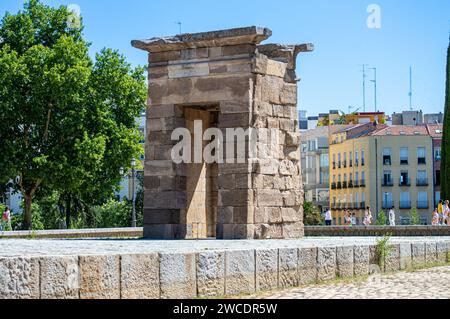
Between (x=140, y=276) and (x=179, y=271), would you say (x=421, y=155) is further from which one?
(x=140, y=276)

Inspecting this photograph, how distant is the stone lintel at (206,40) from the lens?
67.9 ft

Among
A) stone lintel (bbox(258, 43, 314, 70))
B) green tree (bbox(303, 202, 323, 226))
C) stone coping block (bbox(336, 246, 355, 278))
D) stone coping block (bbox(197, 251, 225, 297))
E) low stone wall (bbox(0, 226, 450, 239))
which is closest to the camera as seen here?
stone coping block (bbox(197, 251, 225, 297))

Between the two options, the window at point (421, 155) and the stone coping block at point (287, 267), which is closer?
the stone coping block at point (287, 267)

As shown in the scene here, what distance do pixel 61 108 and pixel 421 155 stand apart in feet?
204

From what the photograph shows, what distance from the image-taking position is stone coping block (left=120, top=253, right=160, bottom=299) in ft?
34.9

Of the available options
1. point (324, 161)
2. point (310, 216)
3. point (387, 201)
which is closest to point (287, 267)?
point (310, 216)

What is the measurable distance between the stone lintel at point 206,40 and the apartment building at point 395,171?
81.6 m

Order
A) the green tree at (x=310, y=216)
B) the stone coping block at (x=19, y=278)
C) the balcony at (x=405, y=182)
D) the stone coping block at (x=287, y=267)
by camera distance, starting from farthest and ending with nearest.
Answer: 1. the balcony at (x=405, y=182)
2. the green tree at (x=310, y=216)
3. the stone coping block at (x=287, y=267)
4. the stone coping block at (x=19, y=278)

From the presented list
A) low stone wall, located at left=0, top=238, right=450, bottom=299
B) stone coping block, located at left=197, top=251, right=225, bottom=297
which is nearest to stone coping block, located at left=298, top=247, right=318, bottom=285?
low stone wall, located at left=0, top=238, right=450, bottom=299

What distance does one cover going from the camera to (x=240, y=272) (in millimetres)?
12500

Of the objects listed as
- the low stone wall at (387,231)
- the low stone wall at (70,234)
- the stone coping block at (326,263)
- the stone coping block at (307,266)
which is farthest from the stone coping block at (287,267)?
the low stone wall at (387,231)

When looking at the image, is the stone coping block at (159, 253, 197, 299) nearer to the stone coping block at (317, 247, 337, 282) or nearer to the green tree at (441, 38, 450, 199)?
the stone coping block at (317, 247, 337, 282)

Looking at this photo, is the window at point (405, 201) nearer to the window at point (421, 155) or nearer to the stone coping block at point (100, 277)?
the window at point (421, 155)
